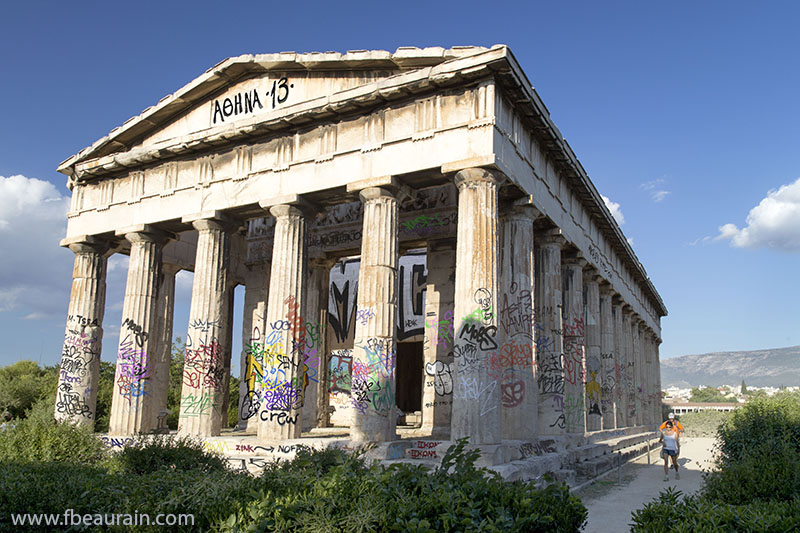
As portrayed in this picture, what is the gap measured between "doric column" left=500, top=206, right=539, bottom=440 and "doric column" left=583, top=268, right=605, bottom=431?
769cm

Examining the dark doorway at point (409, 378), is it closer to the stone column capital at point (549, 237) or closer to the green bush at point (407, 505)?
the stone column capital at point (549, 237)

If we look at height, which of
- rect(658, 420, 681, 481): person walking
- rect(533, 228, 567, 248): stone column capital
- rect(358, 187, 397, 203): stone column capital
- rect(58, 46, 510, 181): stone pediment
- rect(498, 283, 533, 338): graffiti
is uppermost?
rect(58, 46, 510, 181): stone pediment

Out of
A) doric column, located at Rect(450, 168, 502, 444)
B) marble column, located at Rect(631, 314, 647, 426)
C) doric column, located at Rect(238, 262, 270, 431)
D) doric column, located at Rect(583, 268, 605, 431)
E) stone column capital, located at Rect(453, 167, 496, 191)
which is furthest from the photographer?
marble column, located at Rect(631, 314, 647, 426)

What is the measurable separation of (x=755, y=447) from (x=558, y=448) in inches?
186

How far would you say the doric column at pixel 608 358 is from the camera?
24.2 meters

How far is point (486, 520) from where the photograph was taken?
15.8ft

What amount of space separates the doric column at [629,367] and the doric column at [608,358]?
3.71 metres

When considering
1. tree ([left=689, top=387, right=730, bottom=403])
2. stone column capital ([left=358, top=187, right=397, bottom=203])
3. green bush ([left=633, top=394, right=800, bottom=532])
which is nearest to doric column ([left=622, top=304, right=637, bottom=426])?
green bush ([left=633, top=394, right=800, bottom=532])

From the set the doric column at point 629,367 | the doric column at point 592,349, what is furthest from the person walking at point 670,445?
the doric column at point 629,367

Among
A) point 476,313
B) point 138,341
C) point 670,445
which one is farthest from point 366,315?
point 670,445

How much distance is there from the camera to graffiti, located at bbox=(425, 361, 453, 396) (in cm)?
1812

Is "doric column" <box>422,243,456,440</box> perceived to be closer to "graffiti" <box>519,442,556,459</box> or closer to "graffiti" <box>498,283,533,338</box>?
"graffiti" <box>498,283,533,338</box>

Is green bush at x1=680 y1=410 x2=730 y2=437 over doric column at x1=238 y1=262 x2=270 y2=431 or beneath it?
beneath

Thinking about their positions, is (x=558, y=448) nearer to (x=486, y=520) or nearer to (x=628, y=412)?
(x=486, y=520)
